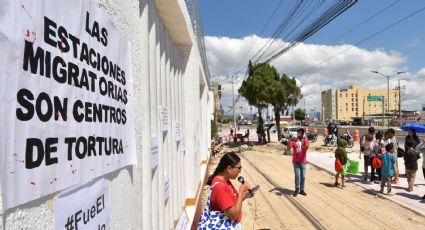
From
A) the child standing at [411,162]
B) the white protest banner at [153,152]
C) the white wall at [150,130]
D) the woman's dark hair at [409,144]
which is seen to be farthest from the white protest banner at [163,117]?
the woman's dark hair at [409,144]

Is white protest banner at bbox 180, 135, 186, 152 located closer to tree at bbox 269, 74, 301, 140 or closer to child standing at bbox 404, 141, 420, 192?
child standing at bbox 404, 141, 420, 192

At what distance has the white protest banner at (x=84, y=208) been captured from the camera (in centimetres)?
130

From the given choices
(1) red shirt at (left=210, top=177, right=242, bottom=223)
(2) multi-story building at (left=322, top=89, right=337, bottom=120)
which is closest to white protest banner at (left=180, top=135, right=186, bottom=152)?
(1) red shirt at (left=210, top=177, right=242, bottom=223)

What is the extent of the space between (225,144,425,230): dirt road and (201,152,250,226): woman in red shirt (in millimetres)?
4296

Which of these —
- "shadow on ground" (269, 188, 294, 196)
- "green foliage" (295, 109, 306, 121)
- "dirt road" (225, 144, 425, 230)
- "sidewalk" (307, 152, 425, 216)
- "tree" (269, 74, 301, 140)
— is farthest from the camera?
"green foliage" (295, 109, 306, 121)

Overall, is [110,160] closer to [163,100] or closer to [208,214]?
[208,214]

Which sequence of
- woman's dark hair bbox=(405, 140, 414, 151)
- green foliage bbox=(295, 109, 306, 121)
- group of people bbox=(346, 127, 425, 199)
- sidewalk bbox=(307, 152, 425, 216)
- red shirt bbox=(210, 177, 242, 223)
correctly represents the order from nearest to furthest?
red shirt bbox=(210, 177, 242, 223) → sidewalk bbox=(307, 152, 425, 216) → group of people bbox=(346, 127, 425, 199) → woman's dark hair bbox=(405, 140, 414, 151) → green foliage bbox=(295, 109, 306, 121)

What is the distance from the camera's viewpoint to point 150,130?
10.2 feet

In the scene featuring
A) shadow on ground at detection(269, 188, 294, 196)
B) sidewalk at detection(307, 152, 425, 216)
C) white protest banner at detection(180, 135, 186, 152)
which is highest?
white protest banner at detection(180, 135, 186, 152)

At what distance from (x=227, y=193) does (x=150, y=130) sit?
900mm

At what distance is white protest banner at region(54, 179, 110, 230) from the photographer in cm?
130

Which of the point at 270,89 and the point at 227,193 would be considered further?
the point at 270,89

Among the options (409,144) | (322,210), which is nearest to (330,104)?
(409,144)

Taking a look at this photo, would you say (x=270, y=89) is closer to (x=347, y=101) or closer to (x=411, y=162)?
(x=411, y=162)
